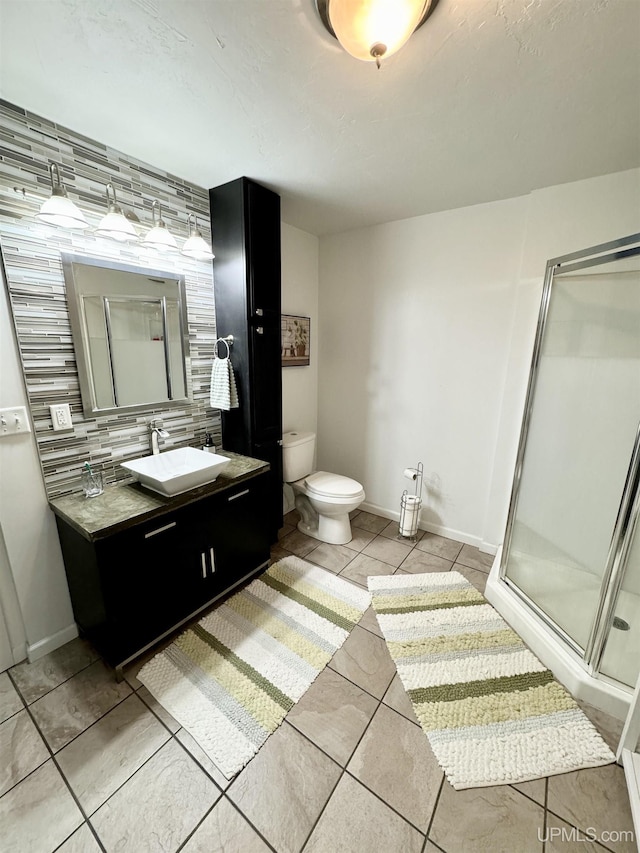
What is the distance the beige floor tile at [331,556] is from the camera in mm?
2239

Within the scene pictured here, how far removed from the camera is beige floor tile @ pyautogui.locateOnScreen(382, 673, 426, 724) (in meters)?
1.35

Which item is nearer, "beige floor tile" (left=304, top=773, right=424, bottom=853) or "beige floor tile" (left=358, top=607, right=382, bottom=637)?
"beige floor tile" (left=304, top=773, right=424, bottom=853)

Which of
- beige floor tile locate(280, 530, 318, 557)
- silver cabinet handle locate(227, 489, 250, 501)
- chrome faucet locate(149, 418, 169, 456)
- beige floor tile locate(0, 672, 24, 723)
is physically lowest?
beige floor tile locate(0, 672, 24, 723)

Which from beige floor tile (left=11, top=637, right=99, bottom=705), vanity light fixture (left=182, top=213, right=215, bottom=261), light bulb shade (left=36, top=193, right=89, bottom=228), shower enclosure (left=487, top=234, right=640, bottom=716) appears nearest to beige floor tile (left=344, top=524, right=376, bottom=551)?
shower enclosure (left=487, top=234, right=640, bottom=716)

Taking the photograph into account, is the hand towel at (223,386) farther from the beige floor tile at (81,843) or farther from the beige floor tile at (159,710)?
the beige floor tile at (81,843)

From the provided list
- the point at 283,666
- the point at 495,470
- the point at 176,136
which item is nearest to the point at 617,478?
the point at 495,470

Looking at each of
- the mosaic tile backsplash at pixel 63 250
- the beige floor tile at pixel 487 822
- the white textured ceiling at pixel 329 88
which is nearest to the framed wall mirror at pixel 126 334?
the mosaic tile backsplash at pixel 63 250

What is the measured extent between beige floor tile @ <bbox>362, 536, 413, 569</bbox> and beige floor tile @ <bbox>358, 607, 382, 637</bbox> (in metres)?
0.46

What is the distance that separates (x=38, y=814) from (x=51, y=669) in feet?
1.95

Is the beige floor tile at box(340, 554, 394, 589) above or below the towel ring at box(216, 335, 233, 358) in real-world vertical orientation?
below

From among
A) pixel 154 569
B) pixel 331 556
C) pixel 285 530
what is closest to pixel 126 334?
pixel 154 569

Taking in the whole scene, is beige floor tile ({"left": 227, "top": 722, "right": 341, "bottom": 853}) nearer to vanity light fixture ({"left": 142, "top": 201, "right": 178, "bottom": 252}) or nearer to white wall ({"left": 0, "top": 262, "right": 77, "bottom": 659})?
white wall ({"left": 0, "top": 262, "right": 77, "bottom": 659})

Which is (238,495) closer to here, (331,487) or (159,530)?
(159,530)

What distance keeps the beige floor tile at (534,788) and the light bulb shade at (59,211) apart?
8.59ft
